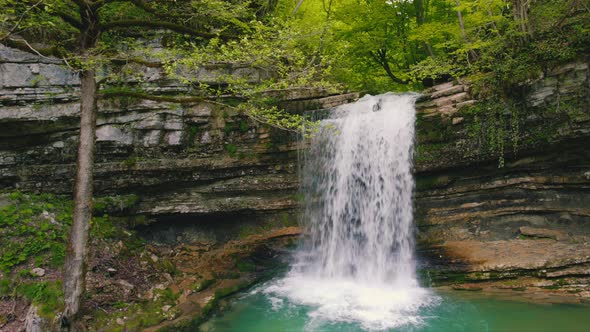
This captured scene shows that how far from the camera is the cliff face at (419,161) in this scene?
8.77 m

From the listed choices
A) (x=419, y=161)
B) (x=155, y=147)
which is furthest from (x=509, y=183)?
(x=155, y=147)

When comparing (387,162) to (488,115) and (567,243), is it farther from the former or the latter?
(567,243)

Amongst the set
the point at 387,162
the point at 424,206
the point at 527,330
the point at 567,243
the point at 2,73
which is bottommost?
the point at 527,330

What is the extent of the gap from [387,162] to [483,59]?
3.79 metres

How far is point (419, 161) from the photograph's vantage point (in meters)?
9.99

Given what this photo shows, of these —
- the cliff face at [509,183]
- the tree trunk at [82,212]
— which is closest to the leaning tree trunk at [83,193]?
the tree trunk at [82,212]

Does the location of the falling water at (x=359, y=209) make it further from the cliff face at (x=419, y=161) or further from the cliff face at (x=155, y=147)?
the cliff face at (x=155, y=147)

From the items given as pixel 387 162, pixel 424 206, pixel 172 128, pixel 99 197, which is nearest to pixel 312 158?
pixel 387 162

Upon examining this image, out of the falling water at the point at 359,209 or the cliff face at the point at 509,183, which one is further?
the falling water at the point at 359,209

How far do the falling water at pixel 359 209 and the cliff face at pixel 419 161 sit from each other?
1.78 feet

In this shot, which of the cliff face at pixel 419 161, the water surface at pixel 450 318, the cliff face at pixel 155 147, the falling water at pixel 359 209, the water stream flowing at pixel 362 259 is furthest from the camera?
the falling water at pixel 359 209

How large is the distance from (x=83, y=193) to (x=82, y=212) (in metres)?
0.37

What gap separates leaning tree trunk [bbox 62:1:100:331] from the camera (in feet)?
22.4

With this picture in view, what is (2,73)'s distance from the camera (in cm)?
954
